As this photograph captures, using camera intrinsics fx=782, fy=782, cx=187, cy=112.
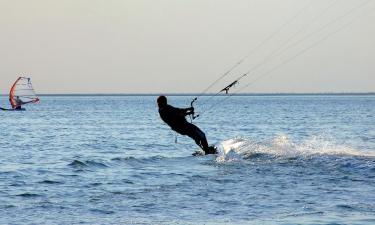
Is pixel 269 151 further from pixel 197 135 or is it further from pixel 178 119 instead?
pixel 178 119

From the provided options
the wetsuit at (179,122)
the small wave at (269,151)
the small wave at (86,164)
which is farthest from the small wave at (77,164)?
the small wave at (269,151)

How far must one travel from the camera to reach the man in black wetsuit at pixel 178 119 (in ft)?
77.7

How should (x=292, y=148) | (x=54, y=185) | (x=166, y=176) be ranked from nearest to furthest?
1. (x=54, y=185)
2. (x=166, y=176)
3. (x=292, y=148)

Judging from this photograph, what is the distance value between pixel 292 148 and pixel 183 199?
12.9m

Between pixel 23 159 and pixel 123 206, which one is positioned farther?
pixel 23 159

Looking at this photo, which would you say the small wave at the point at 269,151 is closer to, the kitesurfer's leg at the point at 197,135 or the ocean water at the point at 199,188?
the ocean water at the point at 199,188

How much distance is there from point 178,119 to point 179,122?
0.45 ft

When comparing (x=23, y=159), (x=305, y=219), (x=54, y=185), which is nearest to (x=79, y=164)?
(x=23, y=159)

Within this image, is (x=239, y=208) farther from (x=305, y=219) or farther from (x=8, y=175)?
(x=8, y=175)

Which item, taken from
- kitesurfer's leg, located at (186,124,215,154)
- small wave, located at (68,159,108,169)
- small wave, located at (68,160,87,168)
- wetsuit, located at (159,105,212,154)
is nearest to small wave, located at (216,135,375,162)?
kitesurfer's leg, located at (186,124,215,154)

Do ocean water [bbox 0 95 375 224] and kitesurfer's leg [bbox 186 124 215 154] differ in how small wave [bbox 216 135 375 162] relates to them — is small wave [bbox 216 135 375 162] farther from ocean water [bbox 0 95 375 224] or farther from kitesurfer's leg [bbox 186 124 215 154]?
kitesurfer's leg [bbox 186 124 215 154]

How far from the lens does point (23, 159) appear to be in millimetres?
30656

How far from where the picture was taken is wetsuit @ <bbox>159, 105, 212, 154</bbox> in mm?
23797

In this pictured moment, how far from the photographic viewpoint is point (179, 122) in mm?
24422
